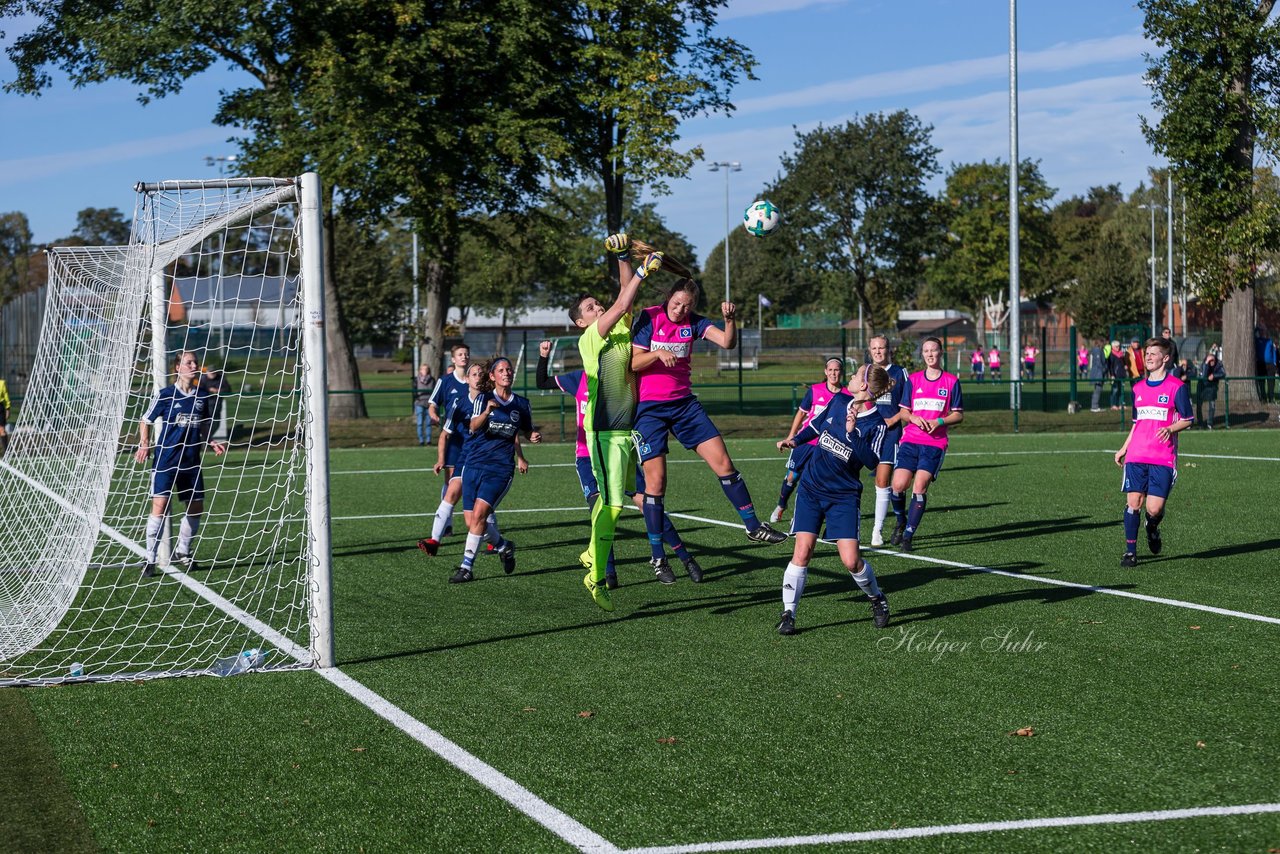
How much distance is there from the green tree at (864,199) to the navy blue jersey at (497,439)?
50165 mm

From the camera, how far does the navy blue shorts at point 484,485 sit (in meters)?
10.9

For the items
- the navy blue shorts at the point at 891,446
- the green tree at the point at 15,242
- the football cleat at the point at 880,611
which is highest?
the green tree at the point at 15,242

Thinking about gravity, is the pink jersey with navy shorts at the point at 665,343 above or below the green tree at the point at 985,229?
below

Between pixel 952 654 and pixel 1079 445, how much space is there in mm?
19494

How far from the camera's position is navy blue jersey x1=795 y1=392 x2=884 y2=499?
8156mm

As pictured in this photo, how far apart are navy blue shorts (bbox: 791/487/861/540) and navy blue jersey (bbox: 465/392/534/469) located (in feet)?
11.2

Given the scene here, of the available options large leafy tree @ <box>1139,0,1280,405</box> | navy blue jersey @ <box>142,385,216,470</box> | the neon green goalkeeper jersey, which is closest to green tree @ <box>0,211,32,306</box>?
large leafy tree @ <box>1139,0,1280,405</box>

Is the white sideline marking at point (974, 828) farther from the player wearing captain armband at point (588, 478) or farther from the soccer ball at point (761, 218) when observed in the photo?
the soccer ball at point (761, 218)

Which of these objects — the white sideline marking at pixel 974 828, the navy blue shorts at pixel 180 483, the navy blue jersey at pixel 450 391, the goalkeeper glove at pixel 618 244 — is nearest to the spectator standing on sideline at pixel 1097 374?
the navy blue jersey at pixel 450 391

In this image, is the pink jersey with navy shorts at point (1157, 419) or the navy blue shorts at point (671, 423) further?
the pink jersey with navy shorts at point (1157, 419)

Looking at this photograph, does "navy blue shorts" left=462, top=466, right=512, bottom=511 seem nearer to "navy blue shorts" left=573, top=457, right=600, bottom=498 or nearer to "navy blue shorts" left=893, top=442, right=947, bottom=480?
"navy blue shorts" left=573, top=457, right=600, bottom=498

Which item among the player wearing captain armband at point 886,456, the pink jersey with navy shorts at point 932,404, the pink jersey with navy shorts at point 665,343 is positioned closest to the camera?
the pink jersey with navy shorts at point 665,343

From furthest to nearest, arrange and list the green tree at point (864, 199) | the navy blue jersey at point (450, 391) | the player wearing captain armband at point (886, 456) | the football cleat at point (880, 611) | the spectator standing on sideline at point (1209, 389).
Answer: the green tree at point (864, 199), the spectator standing on sideline at point (1209, 389), the player wearing captain armband at point (886, 456), the navy blue jersey at point (450, 391), the football cleat at point (880, 611)

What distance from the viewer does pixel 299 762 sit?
5.74 metres
